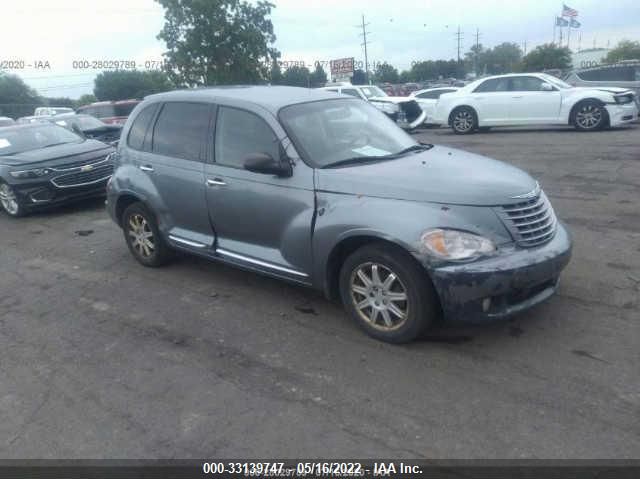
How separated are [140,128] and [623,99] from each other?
12710 millimetres

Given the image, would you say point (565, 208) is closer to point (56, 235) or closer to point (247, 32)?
point (56, 235)

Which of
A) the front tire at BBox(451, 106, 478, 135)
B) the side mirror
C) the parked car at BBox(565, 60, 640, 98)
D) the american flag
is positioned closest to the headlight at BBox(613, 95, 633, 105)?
the parked car at BBox(565, 60, 640, 98)

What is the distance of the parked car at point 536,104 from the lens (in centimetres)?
1388

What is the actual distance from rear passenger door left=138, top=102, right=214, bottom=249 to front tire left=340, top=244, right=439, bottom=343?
1673 mm

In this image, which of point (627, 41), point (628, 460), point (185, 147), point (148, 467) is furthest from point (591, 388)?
point (627, 41)

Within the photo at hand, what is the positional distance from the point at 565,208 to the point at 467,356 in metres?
4.28

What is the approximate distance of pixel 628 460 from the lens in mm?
2721

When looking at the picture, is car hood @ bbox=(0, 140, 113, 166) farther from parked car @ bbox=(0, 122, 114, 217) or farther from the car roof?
the car roof

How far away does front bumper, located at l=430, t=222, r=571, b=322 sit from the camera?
11.6 feet

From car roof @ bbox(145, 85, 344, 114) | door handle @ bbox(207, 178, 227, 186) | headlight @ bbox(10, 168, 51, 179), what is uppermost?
car roof @ bbox(145, 85, 344, 114)

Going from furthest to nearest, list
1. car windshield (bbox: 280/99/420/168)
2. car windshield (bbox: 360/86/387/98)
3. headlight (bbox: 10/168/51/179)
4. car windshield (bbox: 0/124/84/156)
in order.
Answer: car windshield (bbox: 360/86/387/98)
car windshield (bbox: 0/124/84/156)
headlight (bbox: 10/168/51/179)
car windshield (bbox: 280/99/420/168)

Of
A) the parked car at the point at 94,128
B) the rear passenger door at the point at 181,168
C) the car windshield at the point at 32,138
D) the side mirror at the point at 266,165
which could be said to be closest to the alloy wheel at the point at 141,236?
the rear passenger door at the point at 181,168

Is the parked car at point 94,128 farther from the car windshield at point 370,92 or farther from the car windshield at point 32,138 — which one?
the car windshield at point 370,92

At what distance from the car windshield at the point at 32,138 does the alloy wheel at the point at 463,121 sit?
407 inches
